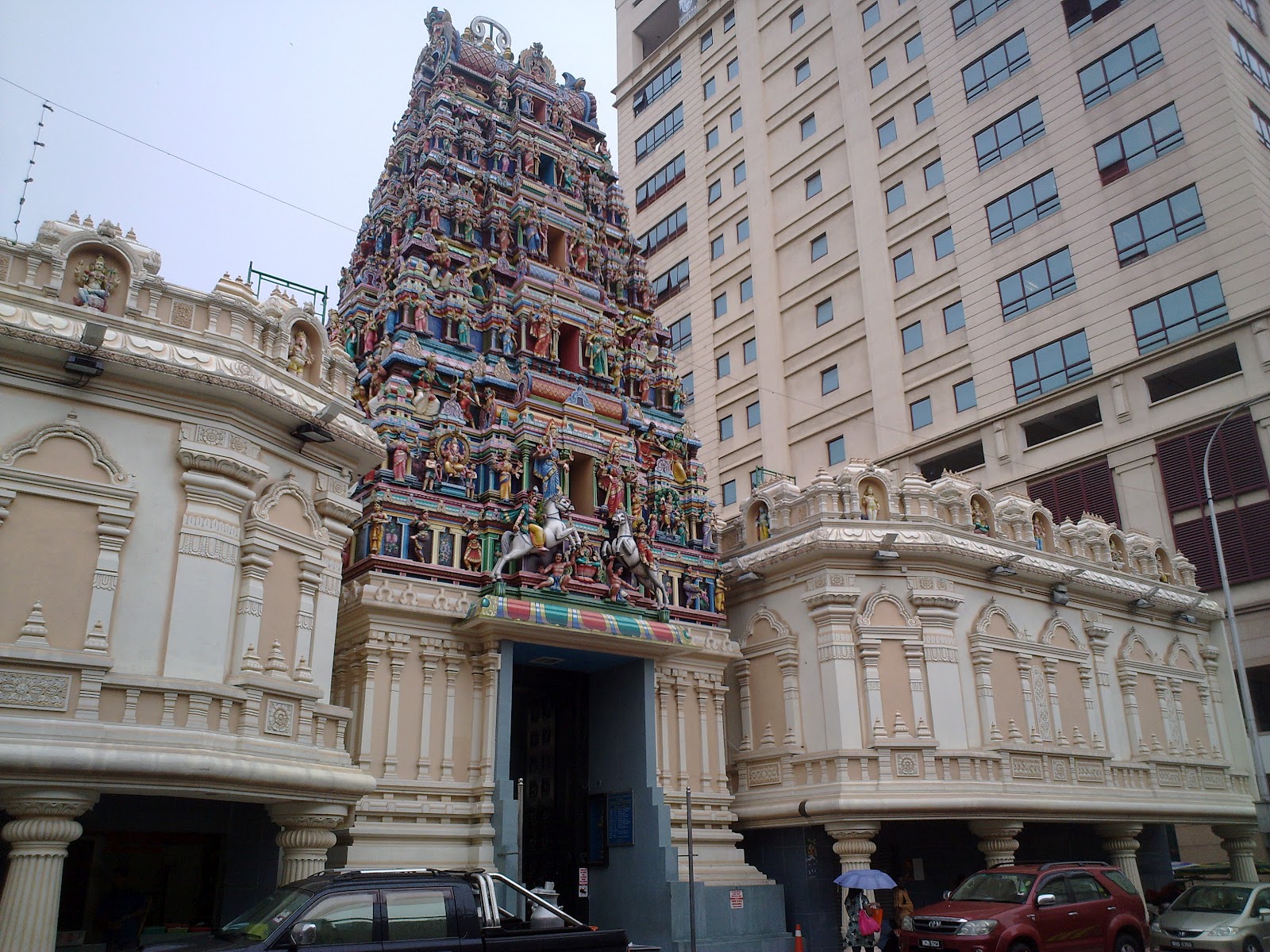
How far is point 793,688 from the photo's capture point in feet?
88.1

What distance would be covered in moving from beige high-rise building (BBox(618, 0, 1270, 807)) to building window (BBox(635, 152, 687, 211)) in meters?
0.23

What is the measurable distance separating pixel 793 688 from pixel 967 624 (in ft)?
16.1

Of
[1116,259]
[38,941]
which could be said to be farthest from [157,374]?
[1116,259]

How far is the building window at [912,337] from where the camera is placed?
50.2 m

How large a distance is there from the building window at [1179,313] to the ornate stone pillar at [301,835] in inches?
1416

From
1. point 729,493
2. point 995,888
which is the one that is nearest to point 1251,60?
point 729,493

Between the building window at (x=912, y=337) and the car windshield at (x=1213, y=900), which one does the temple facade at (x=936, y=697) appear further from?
the building window at (x=912, y=337)

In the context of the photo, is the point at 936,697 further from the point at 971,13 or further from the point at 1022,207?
the point at 971,13

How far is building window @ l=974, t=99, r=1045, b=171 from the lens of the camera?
47.5 metres

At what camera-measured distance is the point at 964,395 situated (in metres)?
48.0

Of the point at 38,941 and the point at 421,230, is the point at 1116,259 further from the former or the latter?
the point at 38,941

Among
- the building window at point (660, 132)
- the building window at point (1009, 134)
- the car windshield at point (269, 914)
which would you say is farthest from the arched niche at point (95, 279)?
the building window at point (660, 132)

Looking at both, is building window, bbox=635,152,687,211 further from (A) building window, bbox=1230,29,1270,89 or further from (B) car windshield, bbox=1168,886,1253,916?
(B) car windshield, bbox=1168,886,1253,916

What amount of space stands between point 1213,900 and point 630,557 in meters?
14.6
